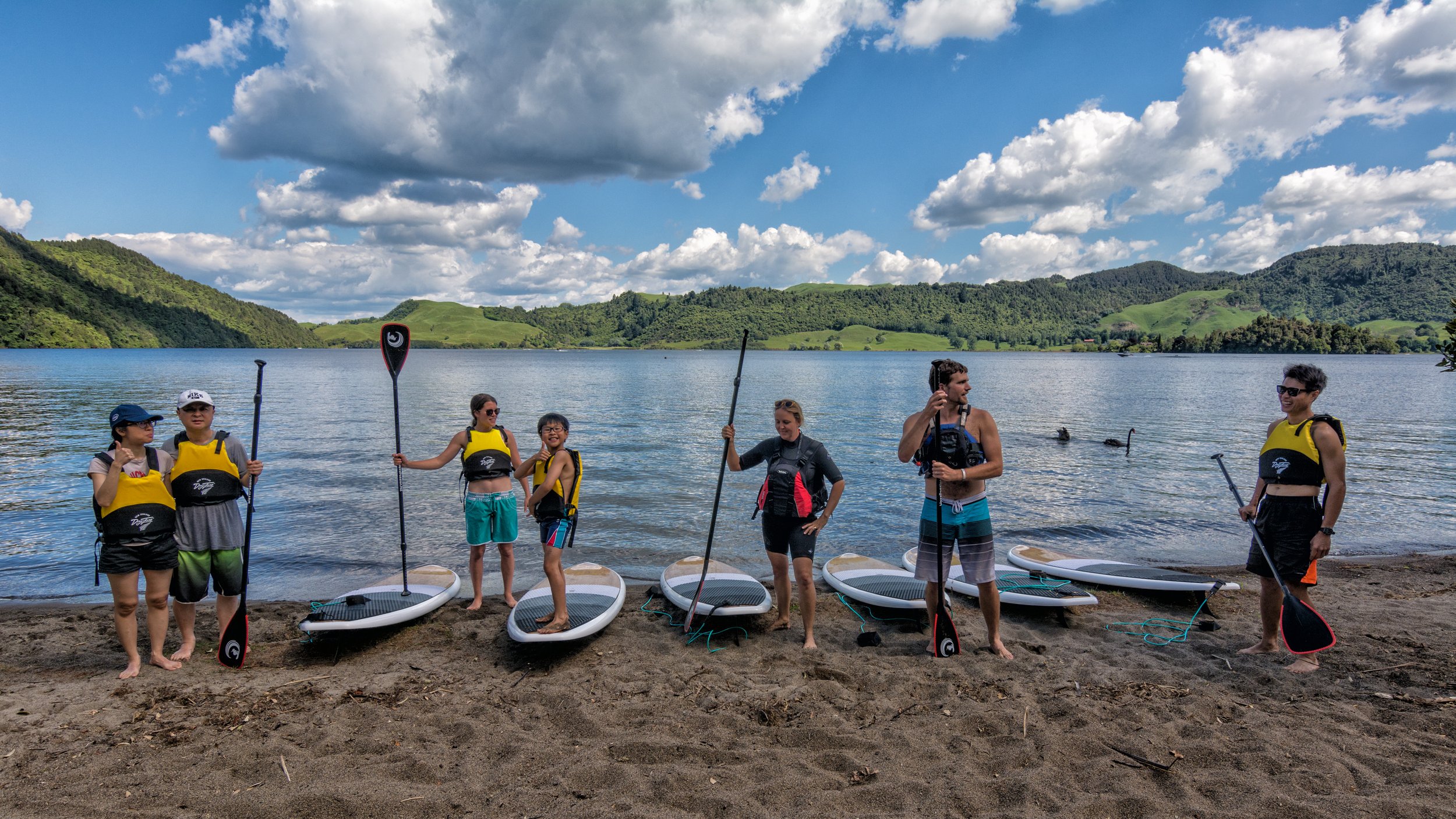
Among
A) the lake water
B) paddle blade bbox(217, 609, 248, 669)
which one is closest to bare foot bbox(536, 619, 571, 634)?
paddle blade bbox(217, 609, 248, 669)

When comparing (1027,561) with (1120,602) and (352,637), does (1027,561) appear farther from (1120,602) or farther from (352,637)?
(352,637)

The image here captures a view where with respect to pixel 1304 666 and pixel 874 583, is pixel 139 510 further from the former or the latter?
pixel 1304 666

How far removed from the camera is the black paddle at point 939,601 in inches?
251

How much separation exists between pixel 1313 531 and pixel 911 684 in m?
4.01

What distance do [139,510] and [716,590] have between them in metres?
5.99

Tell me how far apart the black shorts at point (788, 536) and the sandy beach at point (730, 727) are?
3.74ft

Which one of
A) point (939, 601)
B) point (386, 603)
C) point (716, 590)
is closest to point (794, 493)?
point (939, 601)

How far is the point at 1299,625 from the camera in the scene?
6500mm

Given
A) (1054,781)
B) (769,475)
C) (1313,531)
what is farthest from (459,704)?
(1313,531)

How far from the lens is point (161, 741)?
17.4 ft

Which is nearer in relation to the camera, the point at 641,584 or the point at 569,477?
the point at 569,477

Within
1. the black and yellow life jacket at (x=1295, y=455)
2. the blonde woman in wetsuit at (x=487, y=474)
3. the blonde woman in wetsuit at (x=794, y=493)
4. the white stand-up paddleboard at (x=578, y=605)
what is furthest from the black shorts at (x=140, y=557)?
the black and yellow life jacket at (x=1295, y=455)

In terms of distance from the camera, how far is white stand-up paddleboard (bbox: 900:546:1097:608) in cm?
855

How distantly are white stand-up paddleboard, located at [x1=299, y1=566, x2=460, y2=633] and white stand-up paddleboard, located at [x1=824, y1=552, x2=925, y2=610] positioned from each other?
5.28 m
